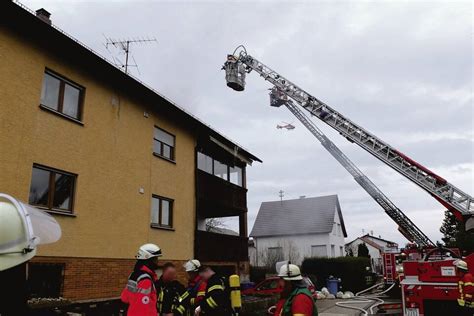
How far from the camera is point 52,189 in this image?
9.16 metres

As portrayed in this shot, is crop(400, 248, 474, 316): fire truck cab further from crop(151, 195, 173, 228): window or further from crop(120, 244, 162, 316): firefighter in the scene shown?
crop(151, 195, 173, 228): window

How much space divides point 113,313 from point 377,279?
87.1 ft

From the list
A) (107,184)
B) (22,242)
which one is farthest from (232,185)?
(22,242)

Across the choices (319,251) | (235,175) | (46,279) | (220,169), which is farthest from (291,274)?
(319,251)

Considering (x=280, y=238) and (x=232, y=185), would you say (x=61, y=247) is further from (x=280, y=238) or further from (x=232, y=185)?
(x=280, y=238)

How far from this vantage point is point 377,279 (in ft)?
102

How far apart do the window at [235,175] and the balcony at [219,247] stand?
269 centimetres

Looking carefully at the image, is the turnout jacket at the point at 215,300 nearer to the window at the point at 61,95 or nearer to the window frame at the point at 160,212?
the window at the point at 61,95

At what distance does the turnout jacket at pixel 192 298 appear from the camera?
558cm

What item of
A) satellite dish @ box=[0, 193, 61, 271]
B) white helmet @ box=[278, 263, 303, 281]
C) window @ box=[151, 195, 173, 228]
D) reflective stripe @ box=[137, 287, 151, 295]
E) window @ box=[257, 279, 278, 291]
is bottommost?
window @ box=[257, 279, 278, 291]

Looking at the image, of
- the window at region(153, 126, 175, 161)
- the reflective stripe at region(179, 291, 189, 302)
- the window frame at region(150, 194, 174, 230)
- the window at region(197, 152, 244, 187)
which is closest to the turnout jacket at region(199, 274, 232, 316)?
Result: the reflective stripe at region(179, 291, 189, 302)

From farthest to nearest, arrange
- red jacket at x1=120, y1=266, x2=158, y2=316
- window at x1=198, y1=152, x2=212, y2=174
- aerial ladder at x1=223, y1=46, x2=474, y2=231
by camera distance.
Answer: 1. window at x1=198, y1=152, x2=212, y2=174
2. aerial ladder at x1=223, y1=46, x2=474, y2=231
3. red jacket at x1=120, y1=266, x2=158, y2=316

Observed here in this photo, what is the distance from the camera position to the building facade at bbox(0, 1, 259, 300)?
28.0 feet

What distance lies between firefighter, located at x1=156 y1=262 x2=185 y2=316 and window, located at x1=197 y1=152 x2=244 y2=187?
10595 mm
